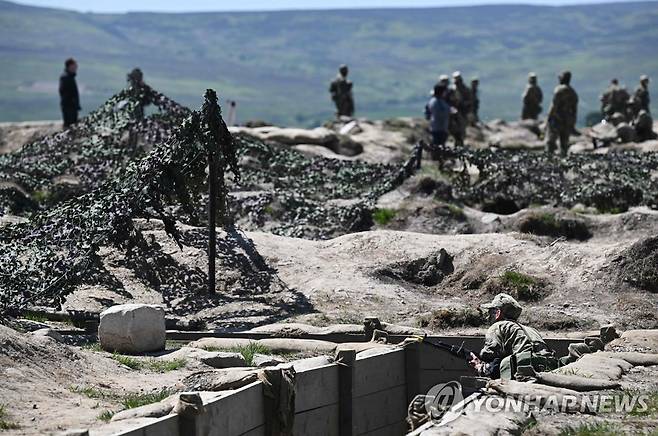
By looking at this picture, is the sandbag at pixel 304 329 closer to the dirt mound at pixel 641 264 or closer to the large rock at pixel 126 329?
the large rock at pixel 126 329

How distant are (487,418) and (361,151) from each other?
25622 millimetres

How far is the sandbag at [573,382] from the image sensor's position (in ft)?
42.2

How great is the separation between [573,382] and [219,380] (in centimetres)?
307

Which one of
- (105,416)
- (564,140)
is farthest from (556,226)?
(564,140)

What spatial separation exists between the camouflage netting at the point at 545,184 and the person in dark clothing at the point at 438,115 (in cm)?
248

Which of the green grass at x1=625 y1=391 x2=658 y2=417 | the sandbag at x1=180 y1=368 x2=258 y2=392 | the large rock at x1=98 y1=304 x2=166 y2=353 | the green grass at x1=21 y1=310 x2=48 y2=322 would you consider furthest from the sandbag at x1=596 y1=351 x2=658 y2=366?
the green grass at x1=21 y1=310 x2=48 y2=322

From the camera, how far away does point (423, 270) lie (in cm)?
2070

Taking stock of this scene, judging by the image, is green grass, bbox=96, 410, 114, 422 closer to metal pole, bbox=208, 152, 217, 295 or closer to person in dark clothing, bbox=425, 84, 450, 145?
metal pole, bbox=208, 152, 217, 295

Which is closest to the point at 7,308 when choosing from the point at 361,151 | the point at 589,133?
the point at 361,151

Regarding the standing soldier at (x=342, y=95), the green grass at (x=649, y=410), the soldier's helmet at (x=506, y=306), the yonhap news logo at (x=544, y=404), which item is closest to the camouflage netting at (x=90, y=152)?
the soldier's helmet at (x=506, y=306)

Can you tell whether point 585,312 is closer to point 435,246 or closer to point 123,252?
point 435,246

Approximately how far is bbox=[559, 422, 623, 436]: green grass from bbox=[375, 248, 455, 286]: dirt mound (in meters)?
8.87

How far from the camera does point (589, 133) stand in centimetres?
4547

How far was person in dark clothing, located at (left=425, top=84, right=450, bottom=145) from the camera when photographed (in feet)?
103
